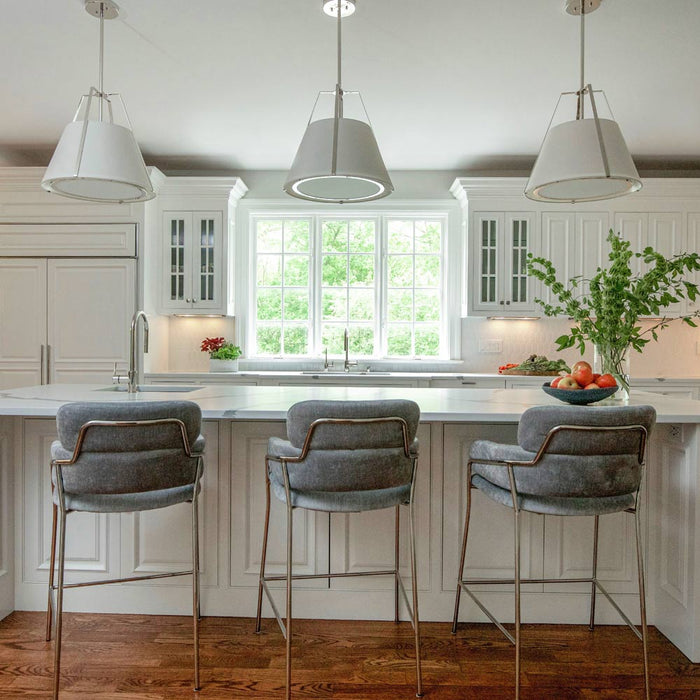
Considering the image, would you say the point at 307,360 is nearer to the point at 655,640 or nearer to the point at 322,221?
the point at 322,221

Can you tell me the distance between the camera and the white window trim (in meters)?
5.05

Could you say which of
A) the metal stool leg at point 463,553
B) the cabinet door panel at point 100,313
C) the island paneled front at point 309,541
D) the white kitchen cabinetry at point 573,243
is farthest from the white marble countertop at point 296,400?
the white kitchen cabinetry at point 573,243

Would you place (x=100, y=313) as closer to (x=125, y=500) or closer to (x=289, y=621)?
(x=125, y=500)

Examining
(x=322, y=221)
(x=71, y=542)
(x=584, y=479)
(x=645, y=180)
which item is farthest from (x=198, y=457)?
(x=645, y=180)

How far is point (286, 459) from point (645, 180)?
411 centimetres

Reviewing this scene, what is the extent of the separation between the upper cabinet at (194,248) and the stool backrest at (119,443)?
3057mm

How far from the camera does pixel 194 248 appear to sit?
472cm

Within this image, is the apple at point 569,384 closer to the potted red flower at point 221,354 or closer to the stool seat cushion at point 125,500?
the stool seat cushion at point 125,500

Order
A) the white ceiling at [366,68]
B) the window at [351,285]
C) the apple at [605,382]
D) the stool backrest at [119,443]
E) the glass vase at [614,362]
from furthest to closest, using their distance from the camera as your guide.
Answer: the window at [351,285]
the white ceiling at [366,68]
the glass vase at [614,362]
the apple at [605,382]
the stool backrest at [119,443]

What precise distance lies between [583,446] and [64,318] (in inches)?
159

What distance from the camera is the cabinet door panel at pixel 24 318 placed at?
14.5 feet

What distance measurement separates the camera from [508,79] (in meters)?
3.27

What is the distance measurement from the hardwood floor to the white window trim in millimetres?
2952

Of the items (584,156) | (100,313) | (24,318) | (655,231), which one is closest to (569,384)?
(584,156)
